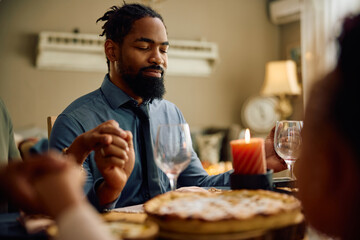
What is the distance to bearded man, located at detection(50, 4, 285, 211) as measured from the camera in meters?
1.33

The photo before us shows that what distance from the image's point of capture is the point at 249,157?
0.82m

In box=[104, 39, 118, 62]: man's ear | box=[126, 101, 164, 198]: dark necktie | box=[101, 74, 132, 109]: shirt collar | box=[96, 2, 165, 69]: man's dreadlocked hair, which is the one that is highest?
box=[96, 2, 165, 69]: man's dreadlocked hair

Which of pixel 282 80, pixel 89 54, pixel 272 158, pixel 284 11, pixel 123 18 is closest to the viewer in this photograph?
pixel 272 158

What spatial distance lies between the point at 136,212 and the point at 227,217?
342 mm

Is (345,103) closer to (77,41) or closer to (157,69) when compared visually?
(157,69)

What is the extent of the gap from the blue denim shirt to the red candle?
1.46 ft

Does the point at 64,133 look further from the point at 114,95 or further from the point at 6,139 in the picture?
the point at 114,95

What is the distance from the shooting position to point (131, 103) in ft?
4.94

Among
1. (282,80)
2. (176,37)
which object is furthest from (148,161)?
(176,37)

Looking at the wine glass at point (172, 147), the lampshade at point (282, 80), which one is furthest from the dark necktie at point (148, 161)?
the lampshade at point (282, 80)

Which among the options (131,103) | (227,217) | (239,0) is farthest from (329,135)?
(239,0)

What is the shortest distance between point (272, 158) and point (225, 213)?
60cm

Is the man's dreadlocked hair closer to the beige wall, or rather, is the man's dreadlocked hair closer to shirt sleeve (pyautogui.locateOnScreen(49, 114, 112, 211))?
shirt sleeve (pyautogui.locateOnScreen(49, 114, 112, 211))

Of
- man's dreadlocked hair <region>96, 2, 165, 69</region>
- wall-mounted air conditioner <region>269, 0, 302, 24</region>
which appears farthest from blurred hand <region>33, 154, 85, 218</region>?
wall-mounted air conditioner <region>269, 0, 302, 24</region>
